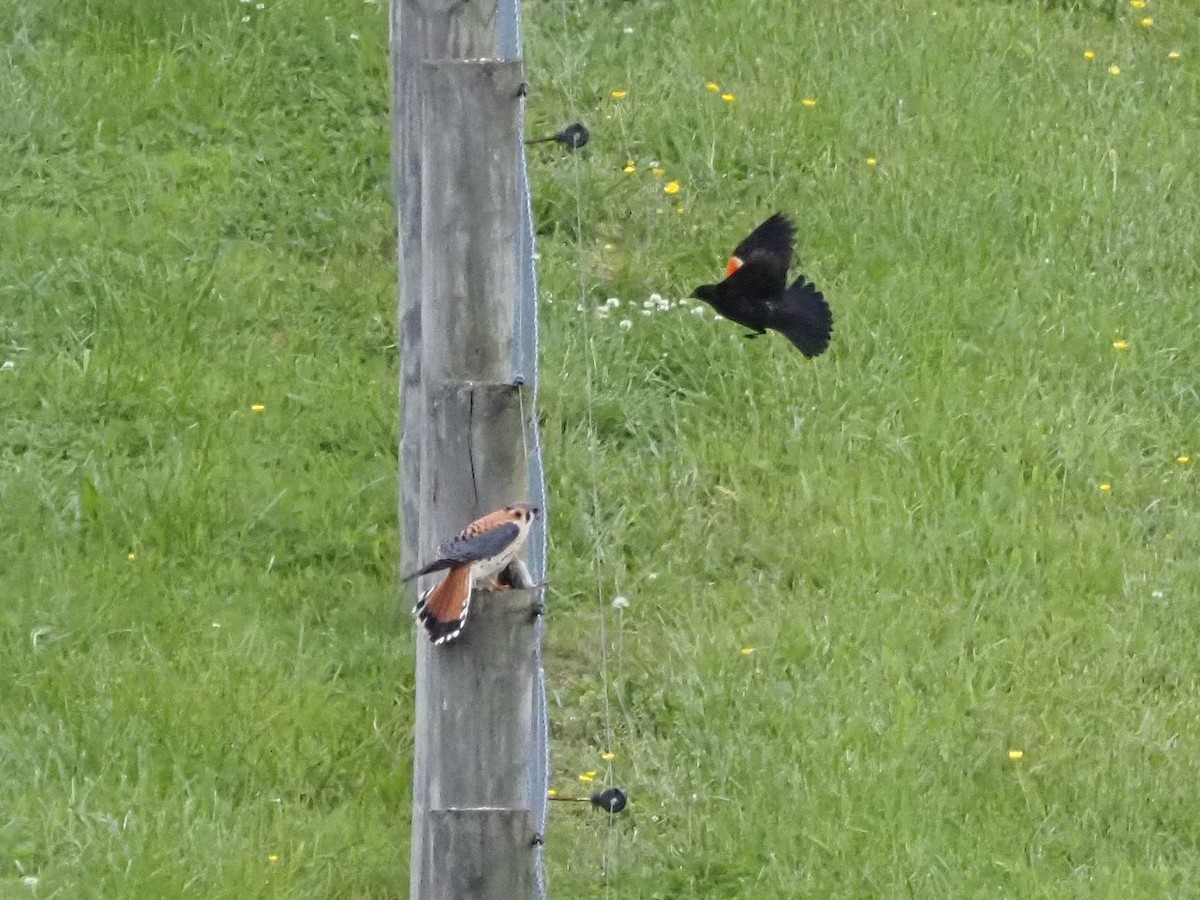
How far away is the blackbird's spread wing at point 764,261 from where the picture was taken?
15.4ft

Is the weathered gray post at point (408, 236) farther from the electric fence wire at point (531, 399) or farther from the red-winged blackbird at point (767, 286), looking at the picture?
the electric fence wire at point (531, 399)

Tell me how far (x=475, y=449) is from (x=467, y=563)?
0.18m

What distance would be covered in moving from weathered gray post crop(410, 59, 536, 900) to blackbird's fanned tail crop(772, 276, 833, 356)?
5.67ft

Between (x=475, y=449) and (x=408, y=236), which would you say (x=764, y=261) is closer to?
(x=408, y=236)

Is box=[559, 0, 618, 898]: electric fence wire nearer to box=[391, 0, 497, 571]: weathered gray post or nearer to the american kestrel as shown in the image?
box=[391, 0, 497, 571]: weathered gray post

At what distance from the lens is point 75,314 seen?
24.4 ft

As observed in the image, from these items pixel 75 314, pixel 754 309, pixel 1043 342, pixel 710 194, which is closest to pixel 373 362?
pixel 75 314

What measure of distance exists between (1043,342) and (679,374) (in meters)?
1.31

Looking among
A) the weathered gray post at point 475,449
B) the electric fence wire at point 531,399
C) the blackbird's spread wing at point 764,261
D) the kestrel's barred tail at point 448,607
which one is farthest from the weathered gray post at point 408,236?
the kestrel's barred tail at point 448,607

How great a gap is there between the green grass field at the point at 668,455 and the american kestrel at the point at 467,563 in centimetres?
224

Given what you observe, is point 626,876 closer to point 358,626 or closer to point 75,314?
point 358,626

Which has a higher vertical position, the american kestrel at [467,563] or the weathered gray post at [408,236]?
the weathered gray post at [408,236]

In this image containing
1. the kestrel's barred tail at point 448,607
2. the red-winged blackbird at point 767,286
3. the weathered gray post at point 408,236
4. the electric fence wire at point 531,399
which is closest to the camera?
the kestrel's barred tail at point 448,607

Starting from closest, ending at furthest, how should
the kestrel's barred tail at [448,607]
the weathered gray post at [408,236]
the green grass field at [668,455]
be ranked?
1. the kestrel's barred tail at [448,607]
2. the green grass field at [668,455]
3. the weathered gray post at [408,236]
